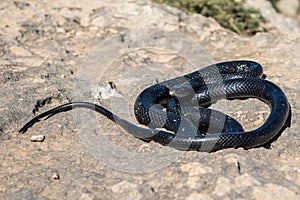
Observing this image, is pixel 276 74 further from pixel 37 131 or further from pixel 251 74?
pixel 37 131

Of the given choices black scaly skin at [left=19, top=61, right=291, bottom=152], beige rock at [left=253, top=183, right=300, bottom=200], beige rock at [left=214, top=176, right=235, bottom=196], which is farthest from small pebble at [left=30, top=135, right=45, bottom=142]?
beige rock at [left=253, top=183, right=300, bottom=200]

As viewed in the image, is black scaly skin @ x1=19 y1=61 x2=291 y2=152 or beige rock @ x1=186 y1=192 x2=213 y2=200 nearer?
beige rock @ x1=186 y1=192 x2=213 y2=200

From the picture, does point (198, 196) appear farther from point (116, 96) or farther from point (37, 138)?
point (116, 96)

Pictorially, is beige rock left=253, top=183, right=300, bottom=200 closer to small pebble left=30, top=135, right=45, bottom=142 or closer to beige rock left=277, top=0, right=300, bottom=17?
small pebble left=30, top=135, right=45, bottom=142

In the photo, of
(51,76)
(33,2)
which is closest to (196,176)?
(51,76)

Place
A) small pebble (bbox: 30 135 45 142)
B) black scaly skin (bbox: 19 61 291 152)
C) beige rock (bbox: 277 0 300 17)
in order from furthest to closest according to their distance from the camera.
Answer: beige rock (bbox: 277 0 300 17)
small pebble (bbox: 30 135 45 142)
black scaly skin (bbox: 19 61 291 152)

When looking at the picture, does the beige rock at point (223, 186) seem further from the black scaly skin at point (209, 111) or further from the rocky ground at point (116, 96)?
the black scaly skin at point (209, 111)

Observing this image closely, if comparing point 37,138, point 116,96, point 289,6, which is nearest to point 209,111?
point 116,96
